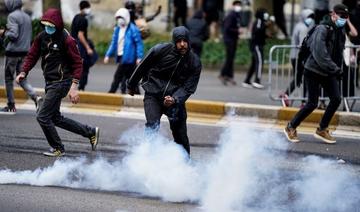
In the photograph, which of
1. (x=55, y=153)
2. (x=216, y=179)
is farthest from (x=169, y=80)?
(x=55, y=153)

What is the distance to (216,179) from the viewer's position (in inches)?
323

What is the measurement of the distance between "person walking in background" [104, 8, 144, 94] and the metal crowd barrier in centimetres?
202

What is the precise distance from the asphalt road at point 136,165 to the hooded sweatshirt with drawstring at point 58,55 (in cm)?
90

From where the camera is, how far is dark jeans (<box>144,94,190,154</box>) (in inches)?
349

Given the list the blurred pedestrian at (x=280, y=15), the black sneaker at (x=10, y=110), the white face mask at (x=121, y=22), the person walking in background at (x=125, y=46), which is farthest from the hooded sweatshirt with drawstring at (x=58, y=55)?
the blurred pedestrian at (x=280, y=15)

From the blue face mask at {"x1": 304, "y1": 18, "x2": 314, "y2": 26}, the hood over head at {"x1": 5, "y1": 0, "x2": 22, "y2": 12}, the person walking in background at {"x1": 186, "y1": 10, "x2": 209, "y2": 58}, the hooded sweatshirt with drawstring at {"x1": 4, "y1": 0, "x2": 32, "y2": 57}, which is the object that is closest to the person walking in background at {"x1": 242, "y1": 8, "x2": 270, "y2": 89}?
the person walking in background at {"x1": 186, "y1": 10, "x2": 209, "y2": 58}

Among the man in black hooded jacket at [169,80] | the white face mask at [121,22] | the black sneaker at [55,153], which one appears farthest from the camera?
the white face mask at [121,22]

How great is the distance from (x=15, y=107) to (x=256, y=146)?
17.2 ft

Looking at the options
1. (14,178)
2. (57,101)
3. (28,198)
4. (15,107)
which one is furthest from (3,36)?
(28,198)

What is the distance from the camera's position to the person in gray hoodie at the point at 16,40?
12523 millimetres

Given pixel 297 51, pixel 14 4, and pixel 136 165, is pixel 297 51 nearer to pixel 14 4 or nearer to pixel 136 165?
pixel 14 4

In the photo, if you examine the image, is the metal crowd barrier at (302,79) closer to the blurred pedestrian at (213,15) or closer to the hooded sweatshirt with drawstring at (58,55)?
the hooded sweatshirt with drawstring at (58,55)

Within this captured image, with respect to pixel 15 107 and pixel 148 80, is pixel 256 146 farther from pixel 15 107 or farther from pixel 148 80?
pixel 15 107

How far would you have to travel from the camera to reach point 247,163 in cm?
866
